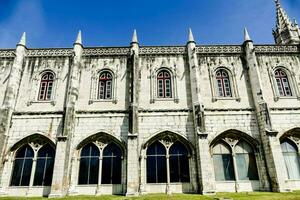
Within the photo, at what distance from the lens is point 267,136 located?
14.3m

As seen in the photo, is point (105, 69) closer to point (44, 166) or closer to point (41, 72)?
point (41, 72)

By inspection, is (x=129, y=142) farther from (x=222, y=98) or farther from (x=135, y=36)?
(x=135, y=36)

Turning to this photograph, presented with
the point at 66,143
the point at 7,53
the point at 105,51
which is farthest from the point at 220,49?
the point at 7,53

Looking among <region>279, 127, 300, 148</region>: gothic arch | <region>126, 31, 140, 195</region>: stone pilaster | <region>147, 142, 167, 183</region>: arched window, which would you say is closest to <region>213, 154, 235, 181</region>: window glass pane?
<region>147, 142, 167, 183</region>: arched window

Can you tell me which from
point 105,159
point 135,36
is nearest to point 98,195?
point 105,159

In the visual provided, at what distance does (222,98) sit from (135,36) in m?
7.94

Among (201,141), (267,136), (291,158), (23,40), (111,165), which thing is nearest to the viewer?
(201,141)

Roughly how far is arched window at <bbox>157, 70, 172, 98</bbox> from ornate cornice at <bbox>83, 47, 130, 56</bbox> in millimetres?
3146

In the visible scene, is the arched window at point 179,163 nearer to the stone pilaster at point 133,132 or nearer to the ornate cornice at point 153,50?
the stone pilaster at point 133,132

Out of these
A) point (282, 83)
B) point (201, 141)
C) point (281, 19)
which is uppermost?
point (281, 19)

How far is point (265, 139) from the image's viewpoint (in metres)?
14.5

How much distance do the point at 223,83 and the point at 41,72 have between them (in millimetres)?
13361

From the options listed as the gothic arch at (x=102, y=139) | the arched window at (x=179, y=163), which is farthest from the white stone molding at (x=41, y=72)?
the arched window at (x=179, y=163)

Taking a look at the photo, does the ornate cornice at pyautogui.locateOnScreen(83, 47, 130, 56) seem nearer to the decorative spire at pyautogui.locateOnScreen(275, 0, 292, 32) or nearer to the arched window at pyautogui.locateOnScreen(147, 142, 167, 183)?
the arched window at pyautogui.locateOnScreen(147, 142, 167, 183)
